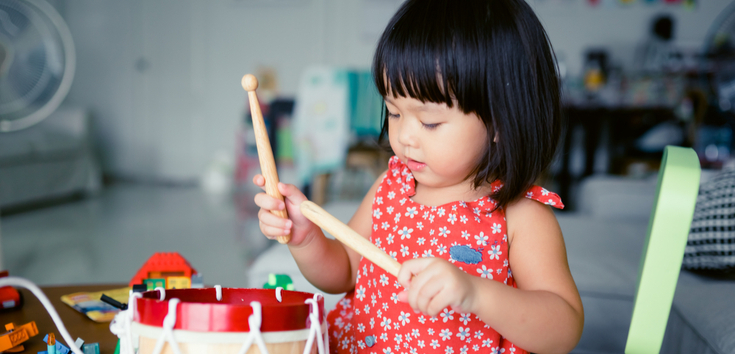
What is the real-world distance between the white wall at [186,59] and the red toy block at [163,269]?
369cm

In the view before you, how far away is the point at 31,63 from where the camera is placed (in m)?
2.21

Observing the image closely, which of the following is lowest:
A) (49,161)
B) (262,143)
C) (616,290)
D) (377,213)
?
(49,161)

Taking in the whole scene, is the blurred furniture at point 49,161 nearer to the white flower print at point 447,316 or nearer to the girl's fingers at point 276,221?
the girl's fingers at point 276,221

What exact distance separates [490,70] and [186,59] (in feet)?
14.3

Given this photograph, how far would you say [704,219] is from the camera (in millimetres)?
988

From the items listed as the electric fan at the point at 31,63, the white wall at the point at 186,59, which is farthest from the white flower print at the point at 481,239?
the white wall at the point at 186,59

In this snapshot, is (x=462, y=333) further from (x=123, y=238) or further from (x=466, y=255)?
(x=123, y=238)

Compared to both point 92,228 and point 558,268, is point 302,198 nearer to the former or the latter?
point 558,268

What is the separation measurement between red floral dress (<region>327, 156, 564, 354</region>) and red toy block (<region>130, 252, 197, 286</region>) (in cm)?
24

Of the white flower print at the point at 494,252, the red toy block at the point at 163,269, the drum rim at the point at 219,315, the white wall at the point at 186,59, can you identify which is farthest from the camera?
the white wall at the point at 186,59

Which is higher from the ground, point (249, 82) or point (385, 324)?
point (249, 82)

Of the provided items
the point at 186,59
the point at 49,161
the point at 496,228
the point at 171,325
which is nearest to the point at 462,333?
the point at 496,228

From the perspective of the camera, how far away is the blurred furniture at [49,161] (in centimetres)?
298

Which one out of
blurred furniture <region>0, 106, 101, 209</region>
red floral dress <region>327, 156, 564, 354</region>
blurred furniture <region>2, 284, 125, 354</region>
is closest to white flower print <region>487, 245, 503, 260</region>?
red floral dress <region>327, 156, 564, 354</region>
